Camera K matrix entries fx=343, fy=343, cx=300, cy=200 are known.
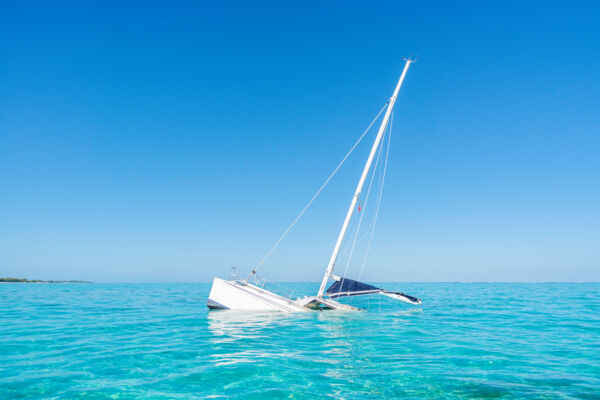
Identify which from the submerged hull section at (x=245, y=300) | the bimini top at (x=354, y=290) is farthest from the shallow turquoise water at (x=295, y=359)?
the bimini top at (x=354, y=290)

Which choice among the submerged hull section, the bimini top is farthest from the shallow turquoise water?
the bimini top

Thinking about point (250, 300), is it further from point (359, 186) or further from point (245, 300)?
point (359, 186)

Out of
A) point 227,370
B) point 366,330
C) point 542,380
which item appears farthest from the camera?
point 366,330

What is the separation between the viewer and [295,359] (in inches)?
457

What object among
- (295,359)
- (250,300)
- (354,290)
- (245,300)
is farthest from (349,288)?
(295,359)

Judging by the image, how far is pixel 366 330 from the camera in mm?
17422

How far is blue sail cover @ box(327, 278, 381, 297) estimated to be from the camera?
23862mm

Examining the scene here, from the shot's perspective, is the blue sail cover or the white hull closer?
the white hull

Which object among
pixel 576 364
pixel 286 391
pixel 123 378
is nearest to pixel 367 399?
pixel 286 391

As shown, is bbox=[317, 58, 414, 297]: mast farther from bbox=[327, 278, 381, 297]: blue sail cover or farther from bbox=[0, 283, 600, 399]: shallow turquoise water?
bbox=[0, 283, 600, 399]: shallow turquoise water

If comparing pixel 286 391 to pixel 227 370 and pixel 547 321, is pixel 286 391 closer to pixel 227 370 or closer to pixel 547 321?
pixel 227 370

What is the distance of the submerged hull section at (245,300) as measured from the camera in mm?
22750

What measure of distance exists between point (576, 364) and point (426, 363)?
492cm

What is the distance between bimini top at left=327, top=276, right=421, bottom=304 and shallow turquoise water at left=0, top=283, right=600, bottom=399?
423 cm
